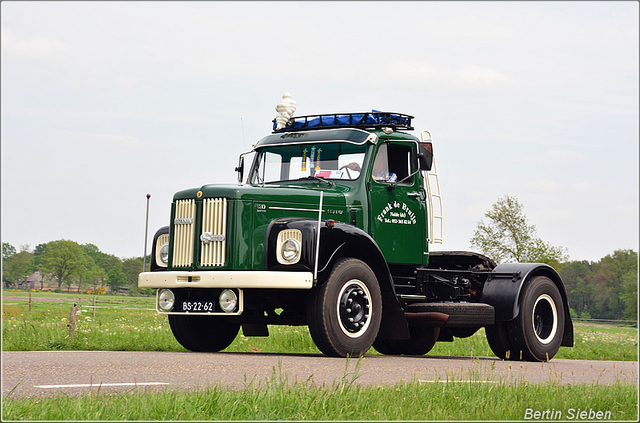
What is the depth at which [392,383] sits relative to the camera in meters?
7.68

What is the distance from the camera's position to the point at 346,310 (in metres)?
10.6

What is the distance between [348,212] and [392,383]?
4.41m

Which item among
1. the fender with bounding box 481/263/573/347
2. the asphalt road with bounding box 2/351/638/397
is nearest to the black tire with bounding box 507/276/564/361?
the fender with bounding box 481/263/573/347

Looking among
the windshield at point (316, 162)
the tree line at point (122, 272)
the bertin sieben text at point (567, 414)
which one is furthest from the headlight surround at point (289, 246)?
the tree line at point (122, 272)

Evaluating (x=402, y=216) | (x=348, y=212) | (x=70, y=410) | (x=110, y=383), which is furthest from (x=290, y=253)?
(x=70, y=410)

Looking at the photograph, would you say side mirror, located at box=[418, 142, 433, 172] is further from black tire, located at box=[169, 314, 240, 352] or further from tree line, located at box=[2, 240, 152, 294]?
tree line, located at box=[2, 240, 152, 294]

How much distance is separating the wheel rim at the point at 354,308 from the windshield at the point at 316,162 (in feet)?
6.57

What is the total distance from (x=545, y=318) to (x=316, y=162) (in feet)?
15.2

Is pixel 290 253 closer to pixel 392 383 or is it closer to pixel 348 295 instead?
pixel 348 295

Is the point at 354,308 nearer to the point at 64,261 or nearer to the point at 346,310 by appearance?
the point at 346,310

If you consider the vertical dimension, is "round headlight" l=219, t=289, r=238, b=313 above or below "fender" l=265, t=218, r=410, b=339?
below

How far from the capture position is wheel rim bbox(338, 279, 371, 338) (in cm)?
1060

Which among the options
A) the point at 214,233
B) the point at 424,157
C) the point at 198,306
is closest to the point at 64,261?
the point at 424,157

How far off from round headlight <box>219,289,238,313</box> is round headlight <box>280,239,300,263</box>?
2.56 ft
